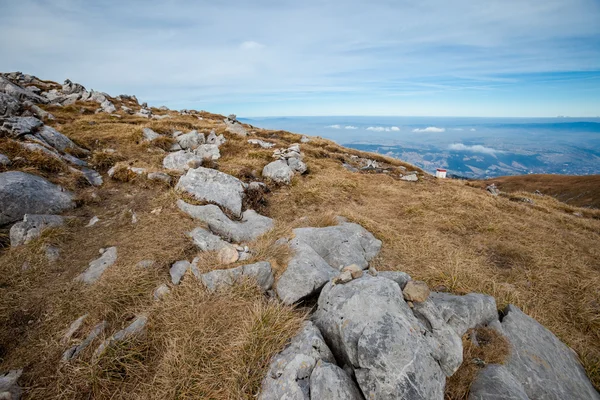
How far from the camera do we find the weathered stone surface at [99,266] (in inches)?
247

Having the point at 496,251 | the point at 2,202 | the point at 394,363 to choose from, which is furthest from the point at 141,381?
the point at 496,251

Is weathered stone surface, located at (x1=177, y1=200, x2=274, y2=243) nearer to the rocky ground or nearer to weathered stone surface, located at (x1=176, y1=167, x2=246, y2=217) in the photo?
the rocky ground

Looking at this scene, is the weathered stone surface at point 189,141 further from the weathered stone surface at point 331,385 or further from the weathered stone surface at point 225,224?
the weathered stone surface at point 331,385

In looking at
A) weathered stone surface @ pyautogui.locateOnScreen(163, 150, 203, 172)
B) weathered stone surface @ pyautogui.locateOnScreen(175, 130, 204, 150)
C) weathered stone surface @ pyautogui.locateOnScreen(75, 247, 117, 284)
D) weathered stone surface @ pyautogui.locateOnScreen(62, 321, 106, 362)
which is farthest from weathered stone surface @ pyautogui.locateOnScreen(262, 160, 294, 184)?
weathered stone surface @ pyautogui.locateOnScreen(62, 321, 106, 362)

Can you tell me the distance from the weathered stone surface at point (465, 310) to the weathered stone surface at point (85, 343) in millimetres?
6557

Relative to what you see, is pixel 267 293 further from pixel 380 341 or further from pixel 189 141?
pixel 189 141

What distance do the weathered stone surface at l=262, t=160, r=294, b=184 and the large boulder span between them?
228 inches

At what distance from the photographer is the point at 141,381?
4082mm

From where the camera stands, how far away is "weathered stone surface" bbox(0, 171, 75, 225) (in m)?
8.01

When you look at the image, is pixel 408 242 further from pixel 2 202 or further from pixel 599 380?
pixel 2 202

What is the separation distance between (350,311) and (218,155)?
14379 mm

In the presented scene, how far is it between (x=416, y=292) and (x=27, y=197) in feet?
39.1

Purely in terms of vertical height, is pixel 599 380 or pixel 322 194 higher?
pixel 322 194

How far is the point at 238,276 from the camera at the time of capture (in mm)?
5570
